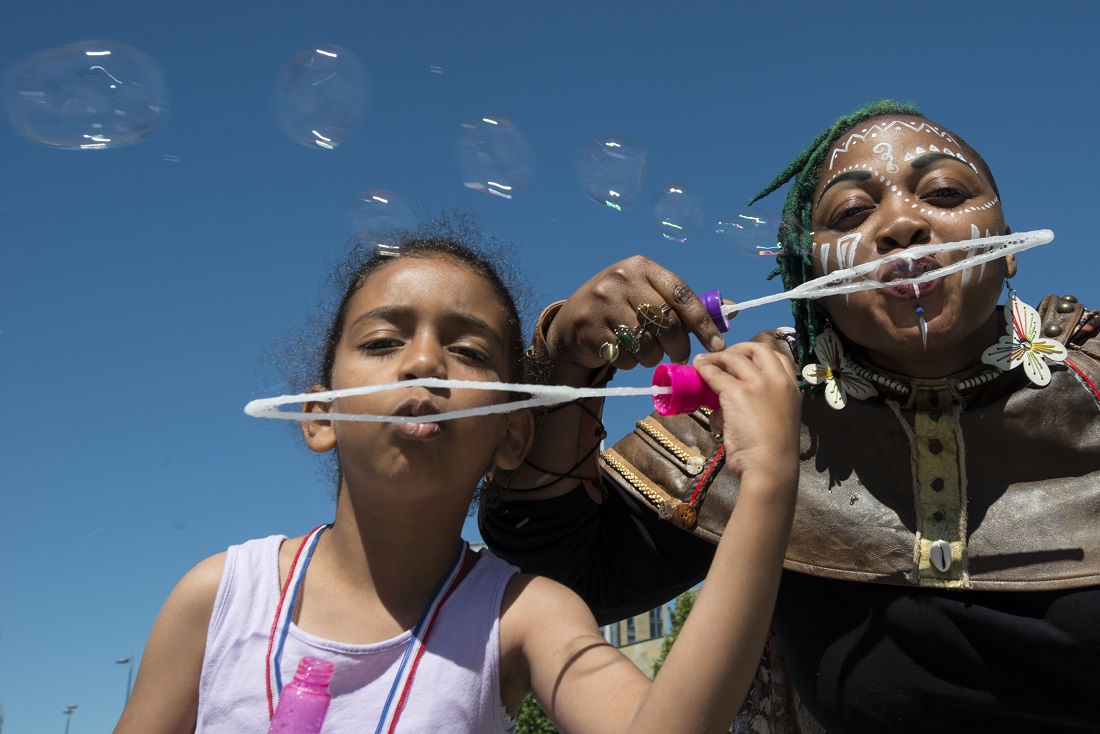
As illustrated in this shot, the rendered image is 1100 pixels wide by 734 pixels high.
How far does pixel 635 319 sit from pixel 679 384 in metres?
0.49

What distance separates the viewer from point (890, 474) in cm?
240

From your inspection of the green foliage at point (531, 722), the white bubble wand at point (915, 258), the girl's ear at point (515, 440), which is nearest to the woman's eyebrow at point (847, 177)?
the white bubble wand at point (915, 258)

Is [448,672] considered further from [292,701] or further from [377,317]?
[377,317]

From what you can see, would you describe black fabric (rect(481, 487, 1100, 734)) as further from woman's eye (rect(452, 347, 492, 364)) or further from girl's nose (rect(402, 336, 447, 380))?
girl's nose (rect(402, 336, 447, 380))

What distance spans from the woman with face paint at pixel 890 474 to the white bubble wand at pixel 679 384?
0.05 m

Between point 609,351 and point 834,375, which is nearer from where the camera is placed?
point 609,351

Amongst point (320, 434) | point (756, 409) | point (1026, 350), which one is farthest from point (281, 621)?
point (1026, 350)

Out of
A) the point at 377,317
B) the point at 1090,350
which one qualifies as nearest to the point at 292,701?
the point at 377,317

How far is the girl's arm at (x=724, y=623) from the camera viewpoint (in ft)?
4.92

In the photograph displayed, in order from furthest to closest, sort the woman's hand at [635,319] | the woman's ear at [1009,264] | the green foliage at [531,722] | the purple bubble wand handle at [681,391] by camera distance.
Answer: the green foliage at [531,722] → the woman's ear at [1009,264] → the woman's hand at [635,319] → the purple bubble wand handle at [681,391]

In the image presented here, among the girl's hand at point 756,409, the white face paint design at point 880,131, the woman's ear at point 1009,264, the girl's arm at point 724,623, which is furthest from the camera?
the white face paint design at point 880,131

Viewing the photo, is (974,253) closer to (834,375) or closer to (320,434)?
(834,375)

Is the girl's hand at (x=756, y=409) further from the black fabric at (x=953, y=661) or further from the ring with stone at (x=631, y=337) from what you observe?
the black fabric at (x=953, y=661)

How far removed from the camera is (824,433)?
8.18 ft
